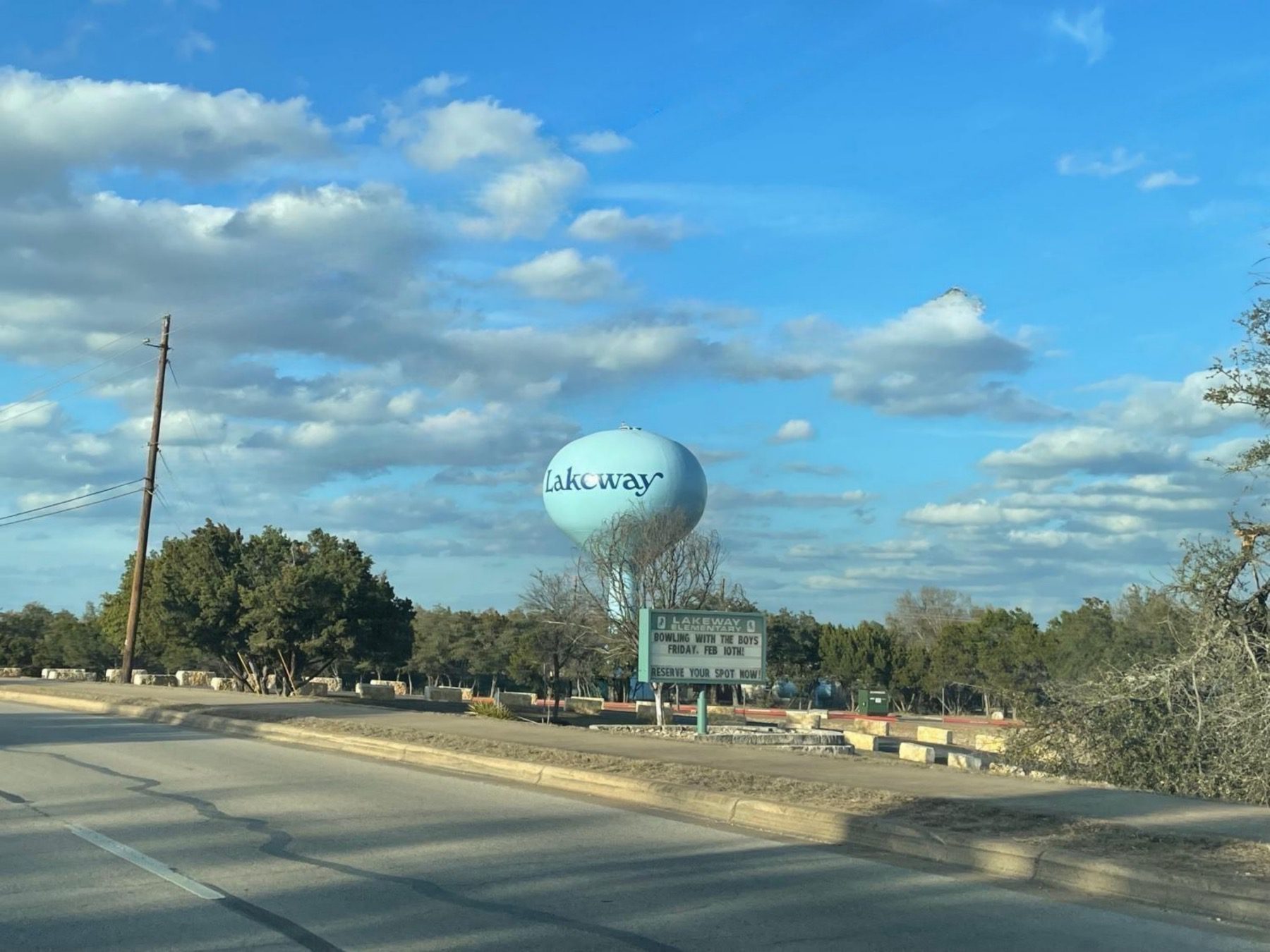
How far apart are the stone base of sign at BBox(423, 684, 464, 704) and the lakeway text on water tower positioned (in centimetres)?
2712

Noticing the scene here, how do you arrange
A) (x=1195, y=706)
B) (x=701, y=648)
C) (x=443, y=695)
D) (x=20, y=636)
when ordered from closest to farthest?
(x=1195, y=706) → (x=701, y=648) → (x=443, y=695) → (x=20, y=636)

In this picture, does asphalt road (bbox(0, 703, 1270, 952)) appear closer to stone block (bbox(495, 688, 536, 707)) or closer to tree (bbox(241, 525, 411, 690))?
tree (bbox(241, 525, 411, 690))

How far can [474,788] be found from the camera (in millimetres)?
13414

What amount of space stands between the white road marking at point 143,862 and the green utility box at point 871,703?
5280 centimetres

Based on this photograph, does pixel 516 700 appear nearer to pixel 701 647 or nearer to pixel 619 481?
pixel 619 481

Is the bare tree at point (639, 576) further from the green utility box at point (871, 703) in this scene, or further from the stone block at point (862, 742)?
the green utility box at point (871, 703)

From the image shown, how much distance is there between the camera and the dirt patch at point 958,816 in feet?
29.0

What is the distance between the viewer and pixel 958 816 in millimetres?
10578

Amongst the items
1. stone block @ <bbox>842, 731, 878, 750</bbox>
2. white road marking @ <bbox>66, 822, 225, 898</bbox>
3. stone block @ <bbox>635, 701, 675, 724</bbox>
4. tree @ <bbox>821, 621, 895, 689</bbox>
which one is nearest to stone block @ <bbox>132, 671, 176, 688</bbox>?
stone block @ <bbox>635, 701, 675, 724</bbox>

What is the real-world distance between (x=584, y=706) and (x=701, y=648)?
109ft

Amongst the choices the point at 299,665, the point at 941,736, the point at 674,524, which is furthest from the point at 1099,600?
the point at 299,665

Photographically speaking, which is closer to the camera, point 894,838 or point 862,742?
point 894,838

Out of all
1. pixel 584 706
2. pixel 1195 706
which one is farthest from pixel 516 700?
pixel 1195 706

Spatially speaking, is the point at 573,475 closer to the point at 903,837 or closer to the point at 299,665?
the point at 299,665
